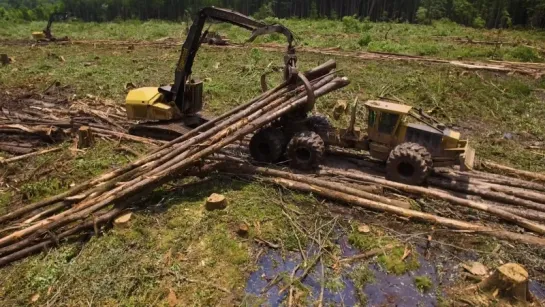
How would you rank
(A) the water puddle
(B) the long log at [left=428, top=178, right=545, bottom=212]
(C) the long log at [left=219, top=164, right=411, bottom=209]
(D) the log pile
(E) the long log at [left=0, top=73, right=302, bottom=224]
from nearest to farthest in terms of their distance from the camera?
1. (A) the water puddle
2. (D) the log pile
3. (E) the long log at [left=0, top=73, right=302, bottom=224]
4. (B) the long log at [left=428, top=178, right=545, bottom=212]
5. (C) the long log at [left=219, top=164, right=411, bottom=209]

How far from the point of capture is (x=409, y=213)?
7719 millimetres

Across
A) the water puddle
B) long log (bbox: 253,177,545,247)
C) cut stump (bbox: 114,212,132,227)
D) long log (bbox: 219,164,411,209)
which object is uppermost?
long log (bbox: 219,164,411,209)

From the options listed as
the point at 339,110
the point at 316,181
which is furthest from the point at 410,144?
the point at 339,110

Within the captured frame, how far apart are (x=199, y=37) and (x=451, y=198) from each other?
7.88m

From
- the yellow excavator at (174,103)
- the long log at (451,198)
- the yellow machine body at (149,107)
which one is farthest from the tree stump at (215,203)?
the yellow machine body at (149,107)

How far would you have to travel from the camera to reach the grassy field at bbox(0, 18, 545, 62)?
2373 cm

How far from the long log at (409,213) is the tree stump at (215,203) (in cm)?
136

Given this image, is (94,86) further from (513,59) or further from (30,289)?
(513,59)

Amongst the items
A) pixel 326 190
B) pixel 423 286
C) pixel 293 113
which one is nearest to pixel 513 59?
pixel 293 113

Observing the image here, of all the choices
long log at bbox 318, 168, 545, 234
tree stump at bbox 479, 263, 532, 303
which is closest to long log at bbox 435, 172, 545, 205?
A: long log at bbox 318, 168, 545, 234

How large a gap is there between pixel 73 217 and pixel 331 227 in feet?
15.9

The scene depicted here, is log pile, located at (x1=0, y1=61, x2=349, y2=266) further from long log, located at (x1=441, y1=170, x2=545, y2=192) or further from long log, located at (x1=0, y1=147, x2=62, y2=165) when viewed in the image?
long log, located at (x1=441, y1=170, x2=545, y2=192)

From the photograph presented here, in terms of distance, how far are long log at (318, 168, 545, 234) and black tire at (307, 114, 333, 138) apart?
→ 50.7 inches

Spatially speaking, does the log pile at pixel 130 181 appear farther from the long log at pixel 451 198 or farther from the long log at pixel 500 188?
the long log at pixel 500 188
